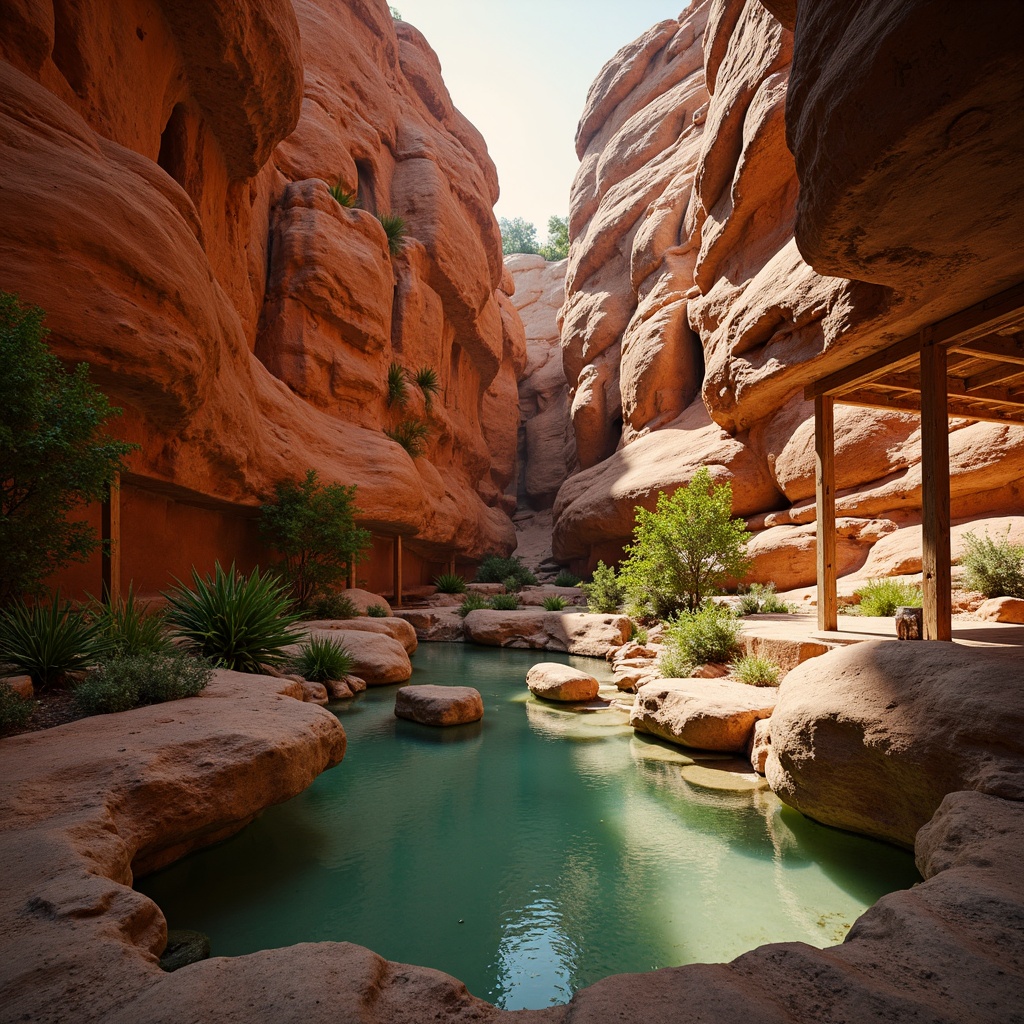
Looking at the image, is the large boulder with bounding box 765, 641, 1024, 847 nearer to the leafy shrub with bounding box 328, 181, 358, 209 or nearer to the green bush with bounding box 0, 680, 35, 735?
the green bush with bounding box 0, 680, 35, 735

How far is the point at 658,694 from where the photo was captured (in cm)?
702

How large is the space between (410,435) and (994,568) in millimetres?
15178

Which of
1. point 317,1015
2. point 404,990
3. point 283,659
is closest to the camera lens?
point 317,1015

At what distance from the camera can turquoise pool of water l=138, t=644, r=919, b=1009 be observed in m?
3.38

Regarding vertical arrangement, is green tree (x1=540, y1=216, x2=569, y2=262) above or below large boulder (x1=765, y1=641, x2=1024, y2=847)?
above

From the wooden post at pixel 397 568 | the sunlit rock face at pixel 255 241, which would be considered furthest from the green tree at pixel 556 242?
the wooden post at pixel 397 568

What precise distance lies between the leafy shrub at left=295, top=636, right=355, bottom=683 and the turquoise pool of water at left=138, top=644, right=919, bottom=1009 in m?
2.59

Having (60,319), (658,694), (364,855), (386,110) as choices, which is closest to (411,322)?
(386,110)

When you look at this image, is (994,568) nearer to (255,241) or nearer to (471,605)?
(471,605)

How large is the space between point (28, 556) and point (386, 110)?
75.6 ft

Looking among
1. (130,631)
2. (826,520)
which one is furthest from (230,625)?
(826,520)

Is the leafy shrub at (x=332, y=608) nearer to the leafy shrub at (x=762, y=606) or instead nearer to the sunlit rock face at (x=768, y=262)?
the leafy shrub at (x=762, y=606)

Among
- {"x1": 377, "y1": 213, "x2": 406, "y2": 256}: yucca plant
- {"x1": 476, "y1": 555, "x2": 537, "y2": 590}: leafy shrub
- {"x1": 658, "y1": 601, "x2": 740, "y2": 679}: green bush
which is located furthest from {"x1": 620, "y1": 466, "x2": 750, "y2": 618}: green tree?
{"x1": 377, "y1": 213, "x2": 406, "y2": 256}: yucca plant

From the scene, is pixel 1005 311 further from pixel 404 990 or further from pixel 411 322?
pixel 411 322
